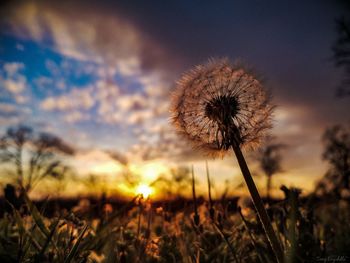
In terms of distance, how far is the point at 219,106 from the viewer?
2926mm

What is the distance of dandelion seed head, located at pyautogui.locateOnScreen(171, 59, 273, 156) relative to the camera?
9.49ft

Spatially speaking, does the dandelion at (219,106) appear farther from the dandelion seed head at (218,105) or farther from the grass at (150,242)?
the grass at (150,242)

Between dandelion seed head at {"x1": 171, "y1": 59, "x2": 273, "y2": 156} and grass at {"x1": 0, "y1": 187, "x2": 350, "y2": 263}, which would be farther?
dandelion seed head at {"x1": 171, "y1": 59, "x2": 273, "y2": 156}

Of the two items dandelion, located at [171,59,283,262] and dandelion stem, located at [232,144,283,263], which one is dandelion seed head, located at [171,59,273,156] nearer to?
→ dandelion, located at [171,59,283,262]

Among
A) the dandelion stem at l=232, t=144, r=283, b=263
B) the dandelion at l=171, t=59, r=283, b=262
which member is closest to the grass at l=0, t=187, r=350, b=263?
the dandelion stem at l=232, t=144, r=283, b=263

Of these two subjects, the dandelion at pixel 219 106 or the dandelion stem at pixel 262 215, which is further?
the dandelion at pixel 219 106

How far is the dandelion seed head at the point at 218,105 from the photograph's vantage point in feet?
9.49

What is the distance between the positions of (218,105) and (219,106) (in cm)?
3

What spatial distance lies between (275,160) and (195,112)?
4121 centimetres

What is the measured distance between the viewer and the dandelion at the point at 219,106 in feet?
9.40

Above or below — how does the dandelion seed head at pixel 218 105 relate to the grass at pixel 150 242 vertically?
above

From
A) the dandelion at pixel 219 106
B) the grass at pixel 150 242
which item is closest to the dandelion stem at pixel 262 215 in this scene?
the grass at pixel 150 242

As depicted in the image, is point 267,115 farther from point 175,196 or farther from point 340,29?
point 340,29

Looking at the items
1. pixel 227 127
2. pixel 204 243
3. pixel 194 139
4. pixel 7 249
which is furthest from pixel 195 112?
pixel 7 249
